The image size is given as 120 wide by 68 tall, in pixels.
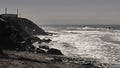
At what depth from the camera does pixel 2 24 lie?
30781mm

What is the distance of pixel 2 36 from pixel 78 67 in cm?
1155

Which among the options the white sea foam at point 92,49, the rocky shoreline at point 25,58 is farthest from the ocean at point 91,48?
the rocky shoreline at point 25,58

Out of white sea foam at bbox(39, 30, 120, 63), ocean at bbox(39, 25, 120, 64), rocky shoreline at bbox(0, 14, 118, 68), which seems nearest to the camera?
rocky shoreline at bbox(0, 14, 118, 68)

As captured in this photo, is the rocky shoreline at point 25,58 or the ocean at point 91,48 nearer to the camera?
the rocky shoreline at point 25,58

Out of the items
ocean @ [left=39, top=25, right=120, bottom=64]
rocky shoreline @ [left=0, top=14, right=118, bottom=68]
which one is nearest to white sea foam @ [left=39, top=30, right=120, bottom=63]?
ocean @ [left=39, top=25, right=120, bottom=64]

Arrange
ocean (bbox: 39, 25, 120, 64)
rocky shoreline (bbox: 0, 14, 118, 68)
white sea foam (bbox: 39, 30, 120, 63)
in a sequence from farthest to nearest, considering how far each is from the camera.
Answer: white sea foam (bbox: 39, 30, 120, 63)
ocean (bbox: 39, 25, 120, 64)
rocky shoreline (bbox: 0, 14, 118, 68)

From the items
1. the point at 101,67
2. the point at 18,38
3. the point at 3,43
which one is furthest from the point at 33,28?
the point at 101,67

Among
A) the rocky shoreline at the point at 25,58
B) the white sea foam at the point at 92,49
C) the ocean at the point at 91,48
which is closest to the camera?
the rocky shoreline at the point at 25,58

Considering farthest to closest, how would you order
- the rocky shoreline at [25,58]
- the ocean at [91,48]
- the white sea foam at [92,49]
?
1. the white sea foam at [92,49]
2. the ocean at [91,48]
3. the rocky shoreline at [25,58]

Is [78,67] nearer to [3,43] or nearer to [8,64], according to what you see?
[8,64]

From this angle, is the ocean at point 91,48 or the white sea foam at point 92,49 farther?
the white sea foam at point 92,49

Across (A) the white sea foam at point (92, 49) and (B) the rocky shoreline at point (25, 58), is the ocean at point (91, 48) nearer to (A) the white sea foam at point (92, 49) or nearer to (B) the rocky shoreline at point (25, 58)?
(A) the white sea foam at point (92, 49)

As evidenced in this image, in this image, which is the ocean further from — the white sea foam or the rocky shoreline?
the rocky shoreline

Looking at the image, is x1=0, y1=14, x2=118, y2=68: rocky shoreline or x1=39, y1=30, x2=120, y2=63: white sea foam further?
x1=39, y1=30, x2=120, y2=63: white sea foam
